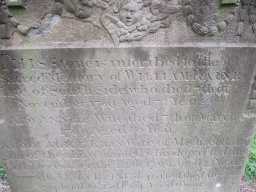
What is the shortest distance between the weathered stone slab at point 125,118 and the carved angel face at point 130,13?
181 millimetres

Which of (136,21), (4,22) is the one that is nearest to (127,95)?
(136,21)

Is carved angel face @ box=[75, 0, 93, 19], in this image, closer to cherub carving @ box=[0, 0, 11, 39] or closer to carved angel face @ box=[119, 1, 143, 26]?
carved angel face @ box=[119, 1, 143, 26]

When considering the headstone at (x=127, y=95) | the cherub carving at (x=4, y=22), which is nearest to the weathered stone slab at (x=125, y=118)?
the headstone at (x=127, y=95)

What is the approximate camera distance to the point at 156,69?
186 cm

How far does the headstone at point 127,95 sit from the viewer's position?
1689 millimetres

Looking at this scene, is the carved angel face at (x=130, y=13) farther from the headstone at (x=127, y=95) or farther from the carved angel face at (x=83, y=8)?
the carved angel face at (x=83, y=8)

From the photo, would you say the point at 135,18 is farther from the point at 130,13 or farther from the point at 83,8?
the point at 83,8

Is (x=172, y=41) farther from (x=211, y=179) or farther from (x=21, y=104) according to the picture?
(x=211, y=179)

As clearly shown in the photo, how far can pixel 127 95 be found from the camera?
1.98 meters

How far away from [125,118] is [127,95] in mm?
213

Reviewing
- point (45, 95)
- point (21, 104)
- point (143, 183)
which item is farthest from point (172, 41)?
point (143, 183)

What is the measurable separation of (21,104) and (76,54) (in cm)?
57

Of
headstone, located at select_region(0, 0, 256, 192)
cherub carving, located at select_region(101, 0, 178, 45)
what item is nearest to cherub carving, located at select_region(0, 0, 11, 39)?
headstone, located at select_region(0, 0, 256, 192)

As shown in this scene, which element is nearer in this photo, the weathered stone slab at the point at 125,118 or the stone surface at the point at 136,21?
the stone surface at the point at 136,21
